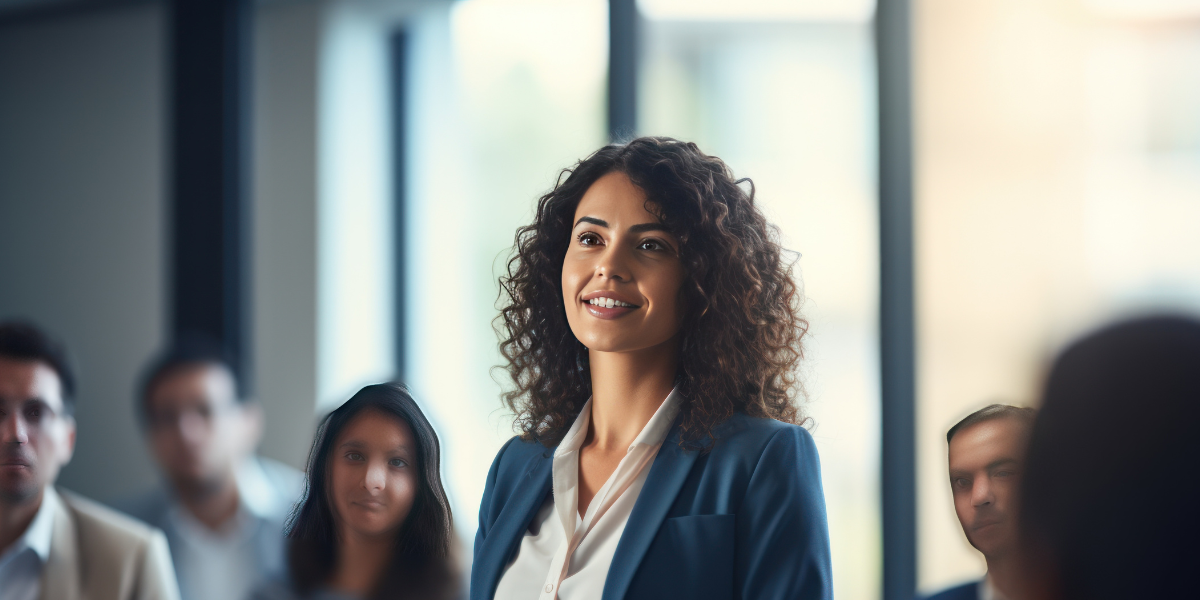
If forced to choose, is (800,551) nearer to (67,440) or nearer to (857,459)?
(67,440)

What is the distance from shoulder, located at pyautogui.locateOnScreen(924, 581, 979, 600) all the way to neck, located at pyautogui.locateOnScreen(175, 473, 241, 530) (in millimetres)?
2201

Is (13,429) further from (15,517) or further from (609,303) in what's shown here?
(609,303)

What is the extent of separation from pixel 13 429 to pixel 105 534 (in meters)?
0.23

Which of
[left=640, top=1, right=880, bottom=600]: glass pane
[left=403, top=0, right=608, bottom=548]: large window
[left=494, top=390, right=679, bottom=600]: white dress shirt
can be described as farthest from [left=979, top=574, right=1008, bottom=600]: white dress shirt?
[left=403, top=0, right=608, bottom=548]: large window

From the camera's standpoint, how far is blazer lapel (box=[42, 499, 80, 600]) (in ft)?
4.14

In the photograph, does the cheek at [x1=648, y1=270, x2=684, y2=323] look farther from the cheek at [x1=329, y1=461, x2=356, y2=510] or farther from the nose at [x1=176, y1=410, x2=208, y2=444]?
the nose at [x1=176, y1=410, x2=208, y2=444]

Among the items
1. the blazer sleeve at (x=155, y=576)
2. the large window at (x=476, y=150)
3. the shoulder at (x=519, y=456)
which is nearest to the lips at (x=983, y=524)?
the shoulder at (x=519, y=456)

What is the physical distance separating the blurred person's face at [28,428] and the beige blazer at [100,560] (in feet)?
0.28

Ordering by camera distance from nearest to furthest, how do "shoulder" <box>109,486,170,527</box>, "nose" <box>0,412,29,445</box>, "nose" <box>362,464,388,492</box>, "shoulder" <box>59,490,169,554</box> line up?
1. "nose" <box>362,464,388,492</box>
2. "nose" <box>0,412,29,445</box>
3. "shoulder" <box>59,490,169,554</box>
4. "shoulder" <box>109,486,170,527</box>

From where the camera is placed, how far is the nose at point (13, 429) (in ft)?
3.91

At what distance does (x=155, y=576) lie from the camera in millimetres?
1325

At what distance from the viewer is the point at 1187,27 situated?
7.95ft

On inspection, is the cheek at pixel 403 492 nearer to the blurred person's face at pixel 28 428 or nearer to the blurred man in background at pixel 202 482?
the blurred person's face at pixel 28 428

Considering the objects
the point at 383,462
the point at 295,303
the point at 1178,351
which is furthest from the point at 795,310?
the point at 295,303
